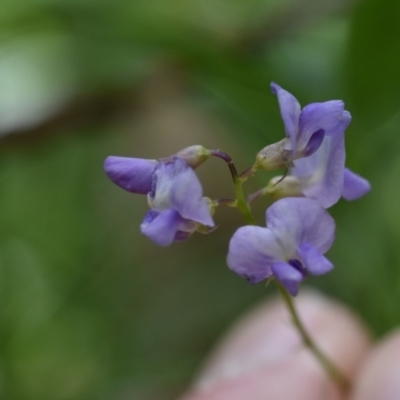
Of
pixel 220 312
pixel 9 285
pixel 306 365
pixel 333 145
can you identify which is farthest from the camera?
pixel 220 312

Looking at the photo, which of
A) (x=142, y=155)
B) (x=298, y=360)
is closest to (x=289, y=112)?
(x=298, y=360)

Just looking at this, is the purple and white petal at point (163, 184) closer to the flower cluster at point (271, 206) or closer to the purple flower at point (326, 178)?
the flower cluster at point (271, 206)

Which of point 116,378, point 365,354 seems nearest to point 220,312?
point 116,378

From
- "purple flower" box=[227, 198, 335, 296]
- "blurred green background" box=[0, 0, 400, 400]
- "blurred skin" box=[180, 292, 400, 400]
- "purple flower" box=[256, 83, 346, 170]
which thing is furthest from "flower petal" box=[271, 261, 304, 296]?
"blurred green background" box=[0, 0, 400, 400]

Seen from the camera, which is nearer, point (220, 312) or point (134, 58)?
point (134, 58)

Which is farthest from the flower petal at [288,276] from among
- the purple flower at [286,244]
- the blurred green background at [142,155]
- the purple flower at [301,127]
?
the blurred green background at [142,155]

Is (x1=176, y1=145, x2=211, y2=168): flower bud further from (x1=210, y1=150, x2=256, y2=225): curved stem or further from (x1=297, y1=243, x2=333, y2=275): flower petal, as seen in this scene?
(x1=297, y1=243, x2=333, y2=275): flower petal

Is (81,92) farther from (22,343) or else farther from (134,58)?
(22,343)
